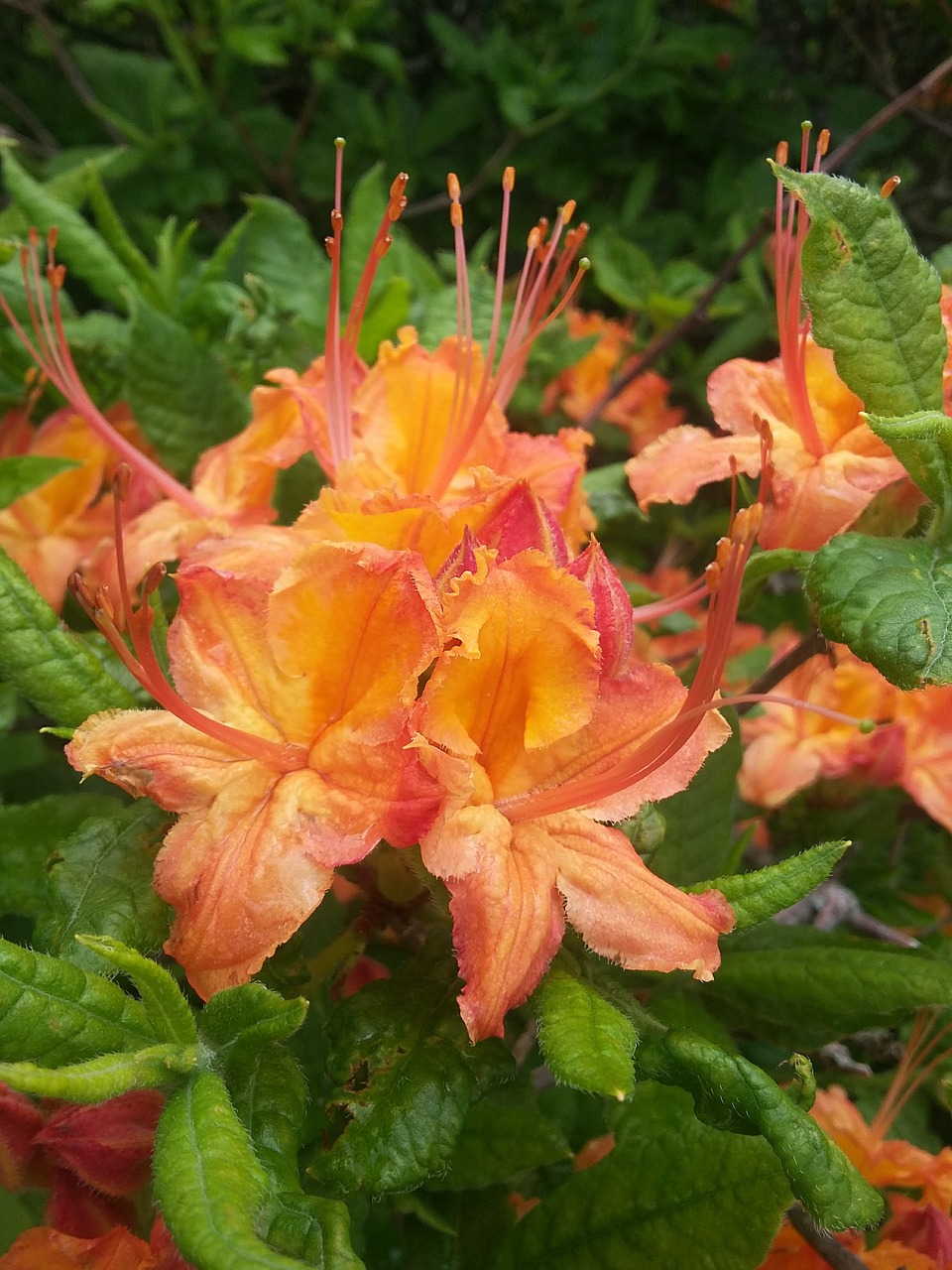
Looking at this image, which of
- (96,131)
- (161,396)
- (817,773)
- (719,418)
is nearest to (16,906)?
(161,396)

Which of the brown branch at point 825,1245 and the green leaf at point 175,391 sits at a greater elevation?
the green leaf at point 175,391

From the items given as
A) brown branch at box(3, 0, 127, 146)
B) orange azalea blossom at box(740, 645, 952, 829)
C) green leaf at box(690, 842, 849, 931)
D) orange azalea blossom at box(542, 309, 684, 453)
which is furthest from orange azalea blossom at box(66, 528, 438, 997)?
brown branch at box(3, 0, 127, 146)

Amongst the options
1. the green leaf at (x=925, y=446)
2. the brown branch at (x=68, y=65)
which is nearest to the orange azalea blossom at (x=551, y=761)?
the green leaf at (x=925, y=446)

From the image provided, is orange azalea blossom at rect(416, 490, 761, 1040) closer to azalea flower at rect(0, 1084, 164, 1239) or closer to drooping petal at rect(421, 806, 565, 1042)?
drooping petal at rect(421, 806, 565, 1042)

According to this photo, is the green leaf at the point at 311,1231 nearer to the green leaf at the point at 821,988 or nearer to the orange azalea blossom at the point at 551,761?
the orange azalea blossom at the point at 551,761

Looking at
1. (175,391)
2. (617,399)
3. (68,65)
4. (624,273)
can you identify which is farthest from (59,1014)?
(68,65)

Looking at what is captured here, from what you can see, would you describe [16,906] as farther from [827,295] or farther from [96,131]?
[96,131]
